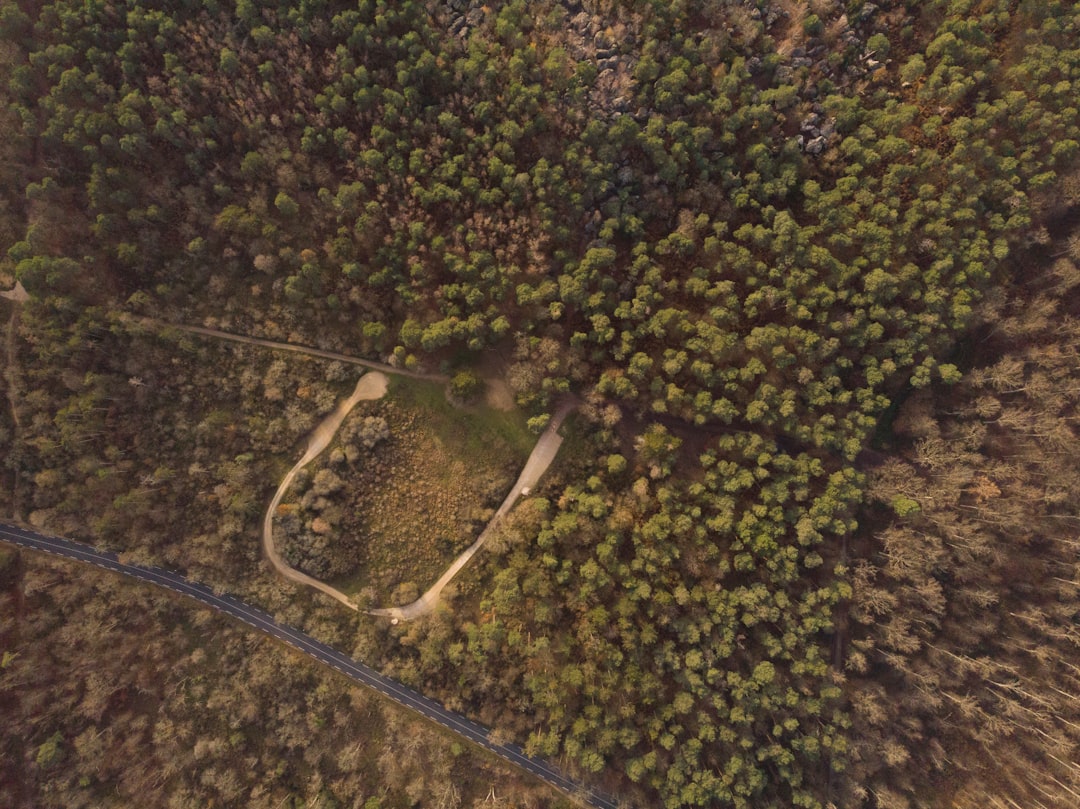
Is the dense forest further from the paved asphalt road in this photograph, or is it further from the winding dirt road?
the paved asphalt road

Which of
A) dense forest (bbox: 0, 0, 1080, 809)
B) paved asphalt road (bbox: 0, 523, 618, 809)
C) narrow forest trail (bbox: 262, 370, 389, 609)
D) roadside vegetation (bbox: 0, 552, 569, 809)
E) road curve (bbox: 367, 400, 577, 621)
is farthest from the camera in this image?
paved asphalt road (bbox: 0, 523, 618, 809)

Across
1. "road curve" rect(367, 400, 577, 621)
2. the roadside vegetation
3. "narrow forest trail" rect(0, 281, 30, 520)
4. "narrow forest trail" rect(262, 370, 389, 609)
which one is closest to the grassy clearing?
"road curve" rect(367, 400, 577, 621)

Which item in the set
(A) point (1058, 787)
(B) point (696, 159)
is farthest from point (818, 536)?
(B) point (696, 159)

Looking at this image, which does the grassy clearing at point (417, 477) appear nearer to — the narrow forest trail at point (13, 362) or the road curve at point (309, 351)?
the road curve at point (309, 351)

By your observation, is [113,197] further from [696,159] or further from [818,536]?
[818,536]

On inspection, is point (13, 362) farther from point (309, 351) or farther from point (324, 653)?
point (324, 653)

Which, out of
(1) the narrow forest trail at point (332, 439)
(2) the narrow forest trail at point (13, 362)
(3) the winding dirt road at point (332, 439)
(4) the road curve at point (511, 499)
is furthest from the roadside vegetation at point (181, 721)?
(2) the narrow forest trail at point (13, 362)
